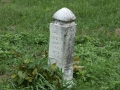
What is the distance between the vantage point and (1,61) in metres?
5.55

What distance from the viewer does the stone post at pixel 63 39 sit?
4.48 meters

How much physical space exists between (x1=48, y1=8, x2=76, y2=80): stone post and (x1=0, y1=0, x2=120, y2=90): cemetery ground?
0.13 meters

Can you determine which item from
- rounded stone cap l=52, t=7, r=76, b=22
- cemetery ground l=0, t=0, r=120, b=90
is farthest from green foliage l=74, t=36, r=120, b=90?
rounded stone cap l=52, t=7, r=76, b=22

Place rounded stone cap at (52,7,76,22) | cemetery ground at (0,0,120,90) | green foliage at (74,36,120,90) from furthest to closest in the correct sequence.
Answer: green foliage at (74,36,120,90) < cemetery ground at (0,0,120,90) < rounded stone cap at (52,7,76,22)

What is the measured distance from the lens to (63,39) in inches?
177

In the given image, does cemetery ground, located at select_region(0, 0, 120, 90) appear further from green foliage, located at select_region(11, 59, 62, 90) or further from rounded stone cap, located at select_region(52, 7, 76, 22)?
rounded stone cap, located at select_region(52, 7, 76, 22)

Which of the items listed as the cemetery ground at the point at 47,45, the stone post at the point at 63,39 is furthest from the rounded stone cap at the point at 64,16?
the cemetery ground at the point at 47,45

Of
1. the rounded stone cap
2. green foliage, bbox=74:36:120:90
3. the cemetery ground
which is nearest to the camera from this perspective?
the rounded stone cap

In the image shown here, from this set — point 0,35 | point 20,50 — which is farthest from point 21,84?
point 0,35

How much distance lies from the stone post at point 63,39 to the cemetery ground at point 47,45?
0.13 meters

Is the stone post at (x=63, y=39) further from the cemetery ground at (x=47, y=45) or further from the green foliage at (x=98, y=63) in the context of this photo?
the green foliage at (x=98, y=63)

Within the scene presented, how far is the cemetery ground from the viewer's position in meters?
4.55

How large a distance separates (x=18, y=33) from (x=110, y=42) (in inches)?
73.9

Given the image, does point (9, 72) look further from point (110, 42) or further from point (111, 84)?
point (110, 42)
